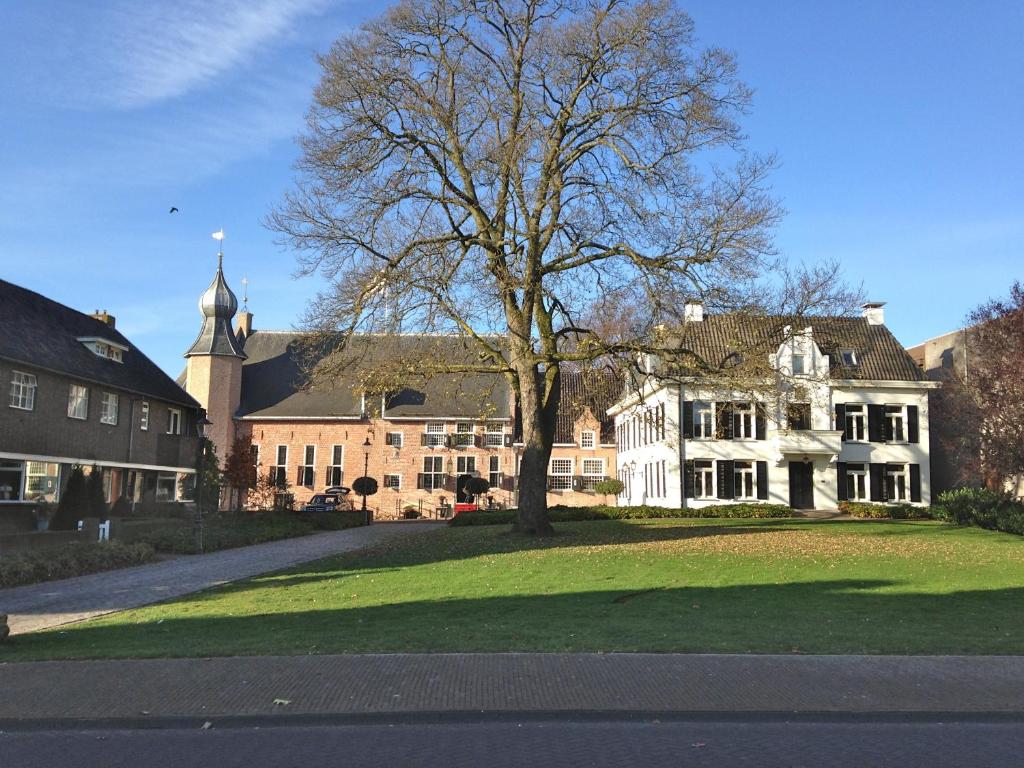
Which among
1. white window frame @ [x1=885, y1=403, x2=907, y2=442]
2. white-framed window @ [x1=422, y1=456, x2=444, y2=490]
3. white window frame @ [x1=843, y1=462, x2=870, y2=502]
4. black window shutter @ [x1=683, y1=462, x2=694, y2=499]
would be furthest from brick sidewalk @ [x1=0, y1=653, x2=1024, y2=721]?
white-framed window @ [x1=422, y1=456, x2=444, y2=490]

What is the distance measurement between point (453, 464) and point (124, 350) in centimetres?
2389

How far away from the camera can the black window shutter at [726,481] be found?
4262 cm

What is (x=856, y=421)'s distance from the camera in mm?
44219

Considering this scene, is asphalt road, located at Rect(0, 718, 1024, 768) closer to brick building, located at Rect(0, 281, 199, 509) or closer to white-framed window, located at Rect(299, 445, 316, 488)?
brick building, located at Rect(0, 281, 199, 509)

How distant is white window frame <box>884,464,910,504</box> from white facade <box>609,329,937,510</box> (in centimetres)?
5

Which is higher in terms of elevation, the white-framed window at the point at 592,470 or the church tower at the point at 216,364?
the church tower at the point at 216,364

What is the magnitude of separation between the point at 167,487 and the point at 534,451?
74.2ft

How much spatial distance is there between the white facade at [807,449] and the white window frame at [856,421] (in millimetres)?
52

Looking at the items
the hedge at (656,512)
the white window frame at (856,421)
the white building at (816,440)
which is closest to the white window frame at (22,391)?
the hedge at (656,512)

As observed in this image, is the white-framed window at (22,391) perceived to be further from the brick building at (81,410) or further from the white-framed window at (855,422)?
the white-framed window at (855,422)

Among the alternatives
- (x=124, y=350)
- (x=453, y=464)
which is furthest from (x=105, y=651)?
(x=453, y=464)

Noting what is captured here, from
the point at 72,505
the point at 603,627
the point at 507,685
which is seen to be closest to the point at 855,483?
the point at 72,505

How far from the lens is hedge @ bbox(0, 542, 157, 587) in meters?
16.9

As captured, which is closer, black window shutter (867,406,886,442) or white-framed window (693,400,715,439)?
white-framed window (693,400,715,439)
